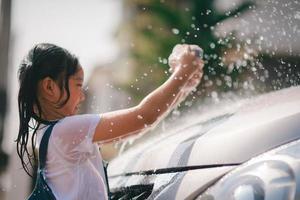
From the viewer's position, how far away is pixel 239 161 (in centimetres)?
163

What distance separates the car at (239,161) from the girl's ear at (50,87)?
0.42 meters

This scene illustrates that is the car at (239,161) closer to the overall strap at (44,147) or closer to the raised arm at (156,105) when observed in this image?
the raised arm at (156,105)

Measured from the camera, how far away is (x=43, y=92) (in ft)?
7.16

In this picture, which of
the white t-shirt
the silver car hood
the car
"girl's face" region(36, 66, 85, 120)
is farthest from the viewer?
"girl's face" region(36, 66, 85, 120)

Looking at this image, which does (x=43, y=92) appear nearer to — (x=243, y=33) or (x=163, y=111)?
(x=163, y=111)

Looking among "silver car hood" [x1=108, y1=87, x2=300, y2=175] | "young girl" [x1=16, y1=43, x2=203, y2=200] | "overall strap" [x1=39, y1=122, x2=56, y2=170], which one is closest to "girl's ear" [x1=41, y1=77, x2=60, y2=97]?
"young girl" [x1=16, y1=43, x2=203, y2=200]

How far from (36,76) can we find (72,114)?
7.2 inches

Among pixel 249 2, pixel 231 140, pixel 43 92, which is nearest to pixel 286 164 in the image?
pixel 231 140

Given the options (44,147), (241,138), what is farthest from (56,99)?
(241,138)

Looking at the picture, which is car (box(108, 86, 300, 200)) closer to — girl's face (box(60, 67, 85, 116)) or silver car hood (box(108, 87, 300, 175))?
silver car hood (box(108, 87, 300, 175))

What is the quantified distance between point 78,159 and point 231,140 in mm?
554

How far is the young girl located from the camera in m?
2.01

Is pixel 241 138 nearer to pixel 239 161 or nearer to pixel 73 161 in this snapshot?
pixel 239 161

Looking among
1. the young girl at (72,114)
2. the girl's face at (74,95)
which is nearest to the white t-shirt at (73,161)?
the young girl at (72,114)
